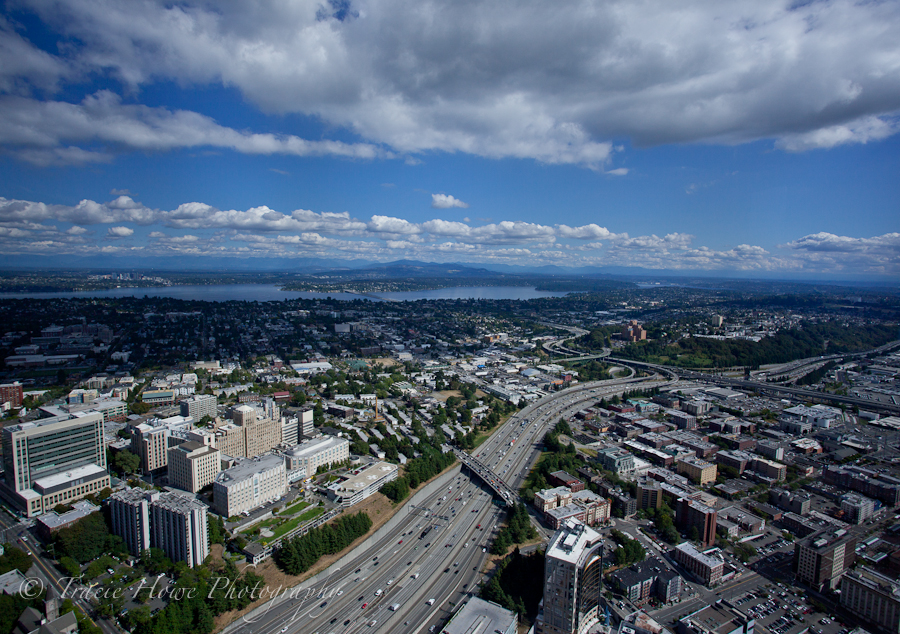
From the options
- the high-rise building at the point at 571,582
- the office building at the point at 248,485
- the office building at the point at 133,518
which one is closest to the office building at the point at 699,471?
the high-rise building at the point at 571,582

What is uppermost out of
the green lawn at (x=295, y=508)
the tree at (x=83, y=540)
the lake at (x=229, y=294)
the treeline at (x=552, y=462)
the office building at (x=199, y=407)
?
the lake at (x=229, y=294)

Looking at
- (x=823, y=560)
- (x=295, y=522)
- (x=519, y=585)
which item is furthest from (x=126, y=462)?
(x=823, y=560)

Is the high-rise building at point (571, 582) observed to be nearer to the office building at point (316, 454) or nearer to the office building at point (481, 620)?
the office building at point (481, 620)

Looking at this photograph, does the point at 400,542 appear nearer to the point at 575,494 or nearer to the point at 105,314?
the point at 575,494

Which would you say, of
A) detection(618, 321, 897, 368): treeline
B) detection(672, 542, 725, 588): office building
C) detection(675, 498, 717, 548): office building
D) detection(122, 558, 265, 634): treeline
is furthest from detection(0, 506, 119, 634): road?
detection(618, 321, 897, 368): treeline

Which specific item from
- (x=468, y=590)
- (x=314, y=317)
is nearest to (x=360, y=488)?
(x=468, y=590)

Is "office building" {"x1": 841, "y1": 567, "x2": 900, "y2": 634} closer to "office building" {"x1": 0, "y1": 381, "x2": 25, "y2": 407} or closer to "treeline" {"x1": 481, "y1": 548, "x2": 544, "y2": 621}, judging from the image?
"treeline" {"x1": 481, "y1": 548, "x2": 544, "y2": 621}
